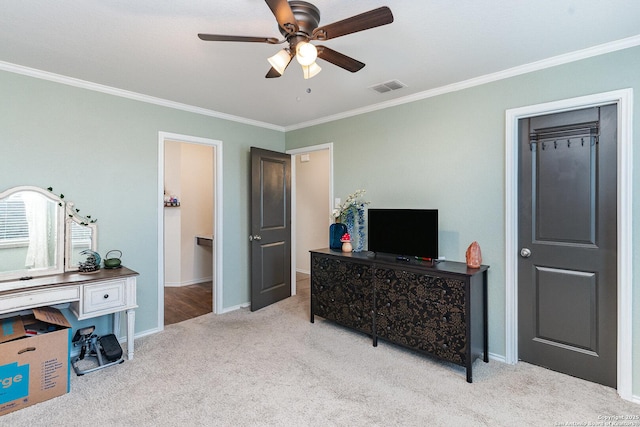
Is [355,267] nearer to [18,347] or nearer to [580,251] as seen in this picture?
[580,251]

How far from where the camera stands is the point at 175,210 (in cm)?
531

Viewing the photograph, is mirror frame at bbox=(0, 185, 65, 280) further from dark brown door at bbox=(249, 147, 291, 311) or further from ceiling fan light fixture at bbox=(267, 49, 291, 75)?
ceiling fan light fixture at bbox=(267, 49, 291, 75)

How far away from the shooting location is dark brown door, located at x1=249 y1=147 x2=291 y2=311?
4.08 m

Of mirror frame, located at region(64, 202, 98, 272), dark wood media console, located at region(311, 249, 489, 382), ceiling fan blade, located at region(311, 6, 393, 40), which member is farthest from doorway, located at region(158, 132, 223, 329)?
ceiling fan blade, located at region(311, 6, 393, 40)

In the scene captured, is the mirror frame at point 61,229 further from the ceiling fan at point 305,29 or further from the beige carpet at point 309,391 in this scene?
the ceiling fan at point 305,29

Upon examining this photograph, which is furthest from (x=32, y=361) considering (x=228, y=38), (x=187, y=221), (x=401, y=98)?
(x=401, y=98)

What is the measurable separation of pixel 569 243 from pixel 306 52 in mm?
2462

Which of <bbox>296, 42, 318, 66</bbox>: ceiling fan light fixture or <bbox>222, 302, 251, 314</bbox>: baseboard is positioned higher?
<bbox>296, 42, 318, 66</bbox>: ceiling fan light fixture

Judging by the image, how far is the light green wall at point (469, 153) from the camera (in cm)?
232

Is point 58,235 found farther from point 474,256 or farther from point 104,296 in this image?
point 474,256

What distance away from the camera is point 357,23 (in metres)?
1.53

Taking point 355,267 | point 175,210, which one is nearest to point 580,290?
point 355,267

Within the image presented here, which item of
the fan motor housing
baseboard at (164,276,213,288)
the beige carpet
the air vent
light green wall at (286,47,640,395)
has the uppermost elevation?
the air vent

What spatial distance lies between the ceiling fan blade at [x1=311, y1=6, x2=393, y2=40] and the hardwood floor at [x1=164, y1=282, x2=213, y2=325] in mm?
3477
